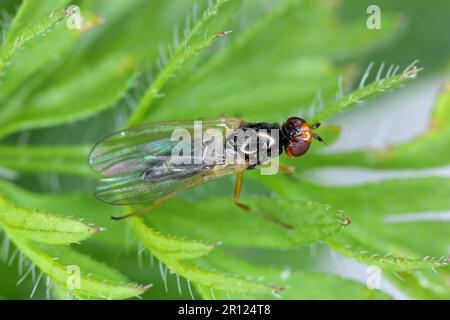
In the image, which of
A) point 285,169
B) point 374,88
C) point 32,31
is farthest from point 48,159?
point 374,88

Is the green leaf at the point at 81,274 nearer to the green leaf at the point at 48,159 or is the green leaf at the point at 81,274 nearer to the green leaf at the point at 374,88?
the green leaf at the point at 48,159

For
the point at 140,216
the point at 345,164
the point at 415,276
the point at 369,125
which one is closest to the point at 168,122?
the point at 140,216

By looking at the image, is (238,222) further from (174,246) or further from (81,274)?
(81,274)

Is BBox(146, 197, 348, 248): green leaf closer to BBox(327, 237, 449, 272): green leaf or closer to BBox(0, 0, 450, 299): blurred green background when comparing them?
BBox(0, 0, 450, 299): blurred green background

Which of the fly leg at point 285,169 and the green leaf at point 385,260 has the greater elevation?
the fly leg at point 285,169

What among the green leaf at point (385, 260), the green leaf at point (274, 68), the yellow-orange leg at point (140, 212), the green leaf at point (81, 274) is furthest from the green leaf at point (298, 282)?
the green leaf at point (274, 68)

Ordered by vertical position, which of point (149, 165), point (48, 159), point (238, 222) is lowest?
point (238, 222)

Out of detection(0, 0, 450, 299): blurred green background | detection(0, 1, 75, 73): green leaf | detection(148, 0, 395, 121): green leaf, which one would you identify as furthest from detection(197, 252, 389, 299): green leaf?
detection(0, 1, 75, 73): green leaf
